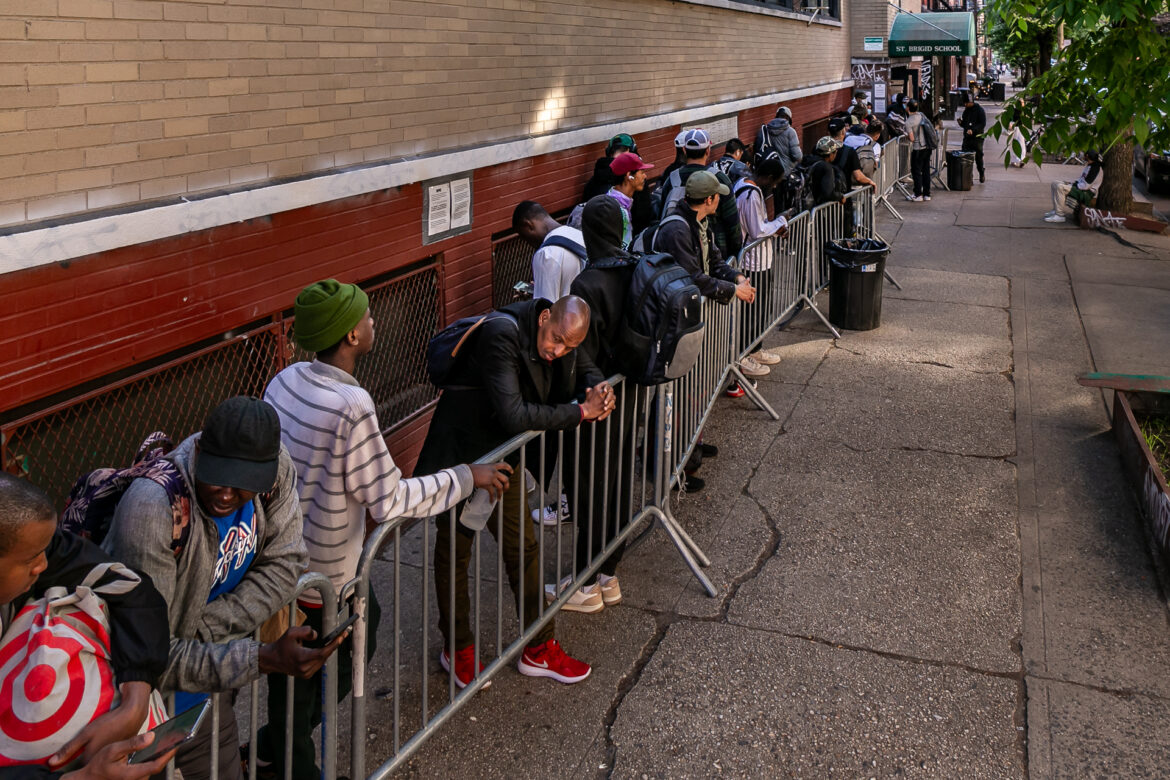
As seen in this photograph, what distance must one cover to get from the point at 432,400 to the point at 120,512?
455 cm

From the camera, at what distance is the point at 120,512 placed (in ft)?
8.79

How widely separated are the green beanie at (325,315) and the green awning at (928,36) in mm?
25723

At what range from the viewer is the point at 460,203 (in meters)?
7.23

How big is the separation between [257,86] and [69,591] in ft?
11.1

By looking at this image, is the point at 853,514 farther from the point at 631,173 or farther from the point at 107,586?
the point at 107,586

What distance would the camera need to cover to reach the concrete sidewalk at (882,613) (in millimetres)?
4312

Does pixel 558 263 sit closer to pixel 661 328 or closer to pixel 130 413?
pixel 661 328

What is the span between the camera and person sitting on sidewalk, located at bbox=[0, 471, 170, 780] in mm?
2203

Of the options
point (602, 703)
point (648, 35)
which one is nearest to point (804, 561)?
point (602, 703)

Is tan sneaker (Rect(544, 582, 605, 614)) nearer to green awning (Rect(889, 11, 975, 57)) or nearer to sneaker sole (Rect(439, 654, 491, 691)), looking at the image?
sneaker sole (Rect(439, 654, 491, 691))

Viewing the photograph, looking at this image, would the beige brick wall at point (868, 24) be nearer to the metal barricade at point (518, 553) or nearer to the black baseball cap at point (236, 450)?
the metal barricade at point (518, 553)

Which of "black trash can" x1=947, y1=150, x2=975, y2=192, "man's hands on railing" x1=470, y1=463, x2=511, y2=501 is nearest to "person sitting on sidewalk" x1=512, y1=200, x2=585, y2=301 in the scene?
"man's hands on railing" x1=470, y1=463, x2=511, y2=501

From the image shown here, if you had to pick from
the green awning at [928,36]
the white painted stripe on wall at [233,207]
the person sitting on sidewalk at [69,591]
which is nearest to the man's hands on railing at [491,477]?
the person sitting on sidewalk at [69,591]

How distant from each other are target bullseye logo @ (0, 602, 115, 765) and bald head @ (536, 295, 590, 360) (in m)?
2.33
